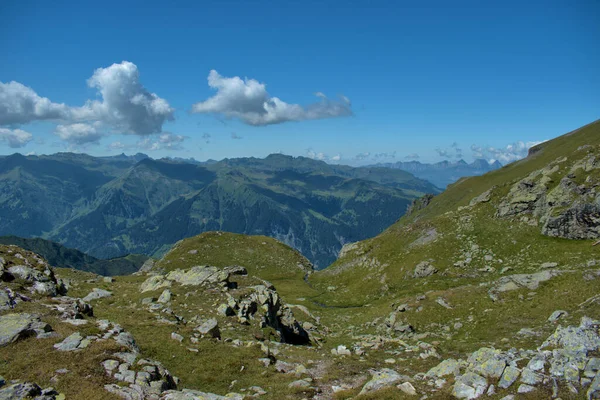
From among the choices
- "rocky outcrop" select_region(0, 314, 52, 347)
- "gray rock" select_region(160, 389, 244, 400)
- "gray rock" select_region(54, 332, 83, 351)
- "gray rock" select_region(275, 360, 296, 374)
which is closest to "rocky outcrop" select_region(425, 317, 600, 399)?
"gray rock" select_region(275, 360, 296, 374)

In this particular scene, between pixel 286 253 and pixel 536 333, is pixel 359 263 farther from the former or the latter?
pixel 536 333

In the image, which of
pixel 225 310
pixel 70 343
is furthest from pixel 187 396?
pixel 225 310

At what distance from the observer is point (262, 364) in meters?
24.0

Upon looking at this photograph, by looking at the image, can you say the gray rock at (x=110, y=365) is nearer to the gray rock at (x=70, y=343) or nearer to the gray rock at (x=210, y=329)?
the gray rock at (x=70, y=343)

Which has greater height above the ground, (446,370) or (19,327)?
(19,327)

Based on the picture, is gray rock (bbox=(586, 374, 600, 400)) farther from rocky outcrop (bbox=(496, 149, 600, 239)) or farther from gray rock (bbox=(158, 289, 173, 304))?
rocky outcrop (bbox=(496, 149, 600, 239))

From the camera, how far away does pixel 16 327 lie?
19.6m

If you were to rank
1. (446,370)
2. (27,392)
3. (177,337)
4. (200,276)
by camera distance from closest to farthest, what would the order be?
(27,392) → (446,370) → (177,337) → (200,276)

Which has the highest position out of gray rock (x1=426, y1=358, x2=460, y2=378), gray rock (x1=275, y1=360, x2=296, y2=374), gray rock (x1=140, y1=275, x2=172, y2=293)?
gray rock (x1=426, y1=358, x2=460, y2=378)

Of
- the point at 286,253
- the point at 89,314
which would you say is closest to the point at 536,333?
the point at 89,314

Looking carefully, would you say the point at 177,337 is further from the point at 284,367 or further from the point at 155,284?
the point at 155,284

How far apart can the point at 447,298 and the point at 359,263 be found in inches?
1551

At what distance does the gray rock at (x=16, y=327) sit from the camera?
61.8 ft

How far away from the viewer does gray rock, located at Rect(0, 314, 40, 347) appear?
61.8 feet
